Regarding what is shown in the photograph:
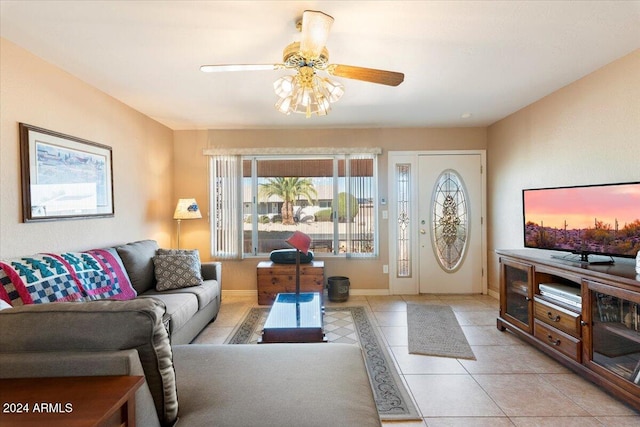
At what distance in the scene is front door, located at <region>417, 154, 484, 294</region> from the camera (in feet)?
14.6

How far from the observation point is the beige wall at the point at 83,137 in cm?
215

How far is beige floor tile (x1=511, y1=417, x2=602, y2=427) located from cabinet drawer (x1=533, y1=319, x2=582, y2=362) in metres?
0.54

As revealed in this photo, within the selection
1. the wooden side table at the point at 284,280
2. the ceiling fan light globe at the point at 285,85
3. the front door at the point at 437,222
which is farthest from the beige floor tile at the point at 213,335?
the front door at the point at 437,222

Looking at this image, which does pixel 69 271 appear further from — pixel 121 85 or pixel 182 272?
pixel 121 85

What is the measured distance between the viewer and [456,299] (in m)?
4.24

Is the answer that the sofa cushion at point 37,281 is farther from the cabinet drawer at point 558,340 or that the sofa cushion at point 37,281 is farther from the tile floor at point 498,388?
the cabinet drawer at point 558,340

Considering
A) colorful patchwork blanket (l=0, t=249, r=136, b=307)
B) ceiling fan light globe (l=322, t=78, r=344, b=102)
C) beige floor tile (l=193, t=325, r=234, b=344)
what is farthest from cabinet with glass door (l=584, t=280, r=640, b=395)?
colorful patchwork blanket (l=0, t=249, r=136, b=307)

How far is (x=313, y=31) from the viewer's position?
1.65m

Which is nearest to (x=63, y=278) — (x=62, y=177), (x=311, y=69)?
(x=62, y=177)

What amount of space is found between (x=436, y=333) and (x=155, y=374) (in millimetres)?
2740

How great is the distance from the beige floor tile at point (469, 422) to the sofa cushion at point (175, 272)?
2413mm

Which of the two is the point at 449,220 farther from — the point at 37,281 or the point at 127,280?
the point at 37,281

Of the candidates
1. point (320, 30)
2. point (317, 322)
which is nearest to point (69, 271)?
point (317, 322)

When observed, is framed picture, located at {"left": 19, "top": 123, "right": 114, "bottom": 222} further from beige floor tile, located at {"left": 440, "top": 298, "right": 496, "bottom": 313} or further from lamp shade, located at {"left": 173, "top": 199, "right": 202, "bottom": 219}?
beige floor tile, located at {"left": 440, "top": 298, "right": 496, "bottom": 313}
